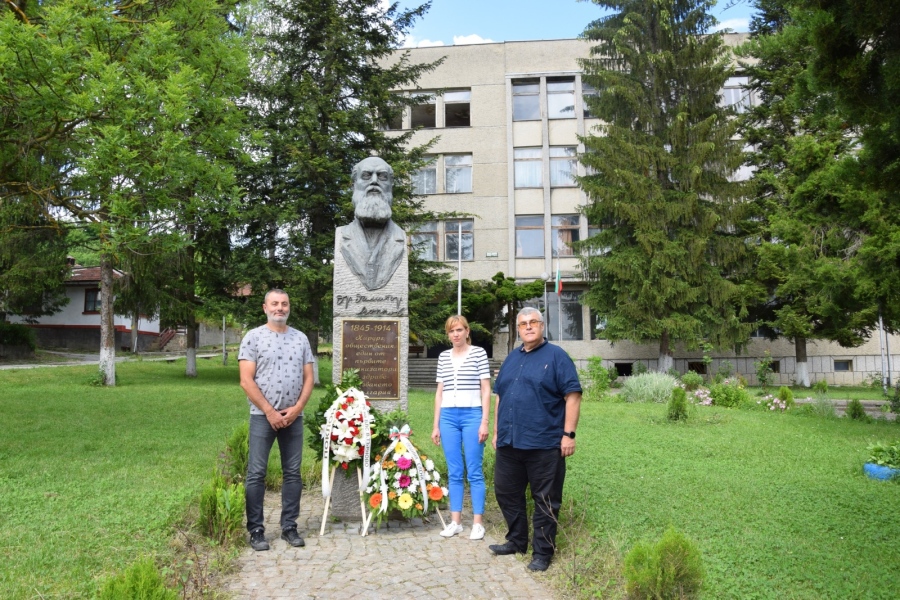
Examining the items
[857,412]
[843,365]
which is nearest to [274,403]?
[857,412]

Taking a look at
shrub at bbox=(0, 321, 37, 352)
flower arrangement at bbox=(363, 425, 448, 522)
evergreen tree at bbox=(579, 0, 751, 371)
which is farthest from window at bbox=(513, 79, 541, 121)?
flower arrangement at bbox=(363, 425, 448, 522)

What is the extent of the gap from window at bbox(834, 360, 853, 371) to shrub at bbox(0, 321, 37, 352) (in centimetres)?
3411

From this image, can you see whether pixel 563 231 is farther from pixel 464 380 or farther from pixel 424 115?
pixel 464 380

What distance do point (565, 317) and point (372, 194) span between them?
910 inches

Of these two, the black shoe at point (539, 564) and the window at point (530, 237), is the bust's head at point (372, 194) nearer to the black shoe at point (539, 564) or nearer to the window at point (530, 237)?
the black shoe at point (539, 564)

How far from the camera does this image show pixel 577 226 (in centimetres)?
2970

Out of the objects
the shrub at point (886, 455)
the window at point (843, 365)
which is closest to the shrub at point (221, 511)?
the shrub at point (886, 455)

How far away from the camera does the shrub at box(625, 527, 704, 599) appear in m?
3.67

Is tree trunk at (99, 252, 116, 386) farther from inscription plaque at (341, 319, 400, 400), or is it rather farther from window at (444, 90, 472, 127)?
window at (444, 90, 472, 127)

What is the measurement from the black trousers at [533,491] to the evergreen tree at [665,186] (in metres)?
18.9

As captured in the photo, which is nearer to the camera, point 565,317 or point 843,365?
point 843,365

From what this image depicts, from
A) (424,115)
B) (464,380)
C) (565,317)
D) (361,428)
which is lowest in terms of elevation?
(361,428)

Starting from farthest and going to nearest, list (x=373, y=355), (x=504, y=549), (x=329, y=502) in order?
(x=373, y=355) → (x=329, y=502) → (x=504, y=549)

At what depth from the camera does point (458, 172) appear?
30484 millimetres
